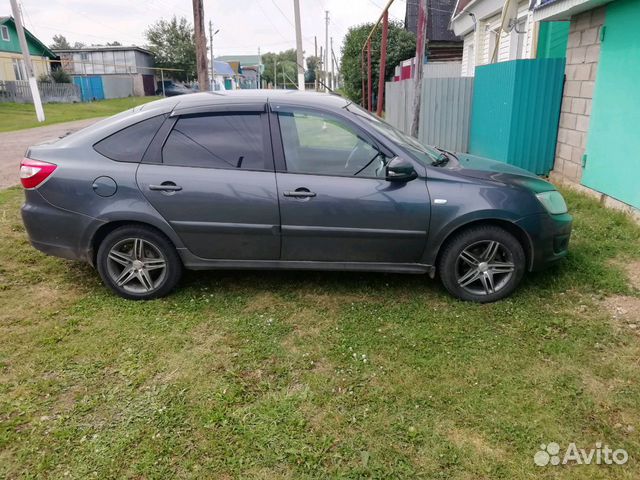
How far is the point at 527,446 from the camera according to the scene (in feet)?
8.81

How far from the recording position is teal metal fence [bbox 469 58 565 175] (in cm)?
804

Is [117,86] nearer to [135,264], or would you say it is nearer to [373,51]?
[373,51]

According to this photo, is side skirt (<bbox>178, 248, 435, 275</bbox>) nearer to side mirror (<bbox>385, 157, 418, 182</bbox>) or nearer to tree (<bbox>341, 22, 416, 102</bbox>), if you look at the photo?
side mirror (<bbox>385, 157, 418, 182</bbox>)

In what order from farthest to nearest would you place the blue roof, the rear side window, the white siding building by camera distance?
the blue roof < the white siding building < the rear side window

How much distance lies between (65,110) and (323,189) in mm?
29490

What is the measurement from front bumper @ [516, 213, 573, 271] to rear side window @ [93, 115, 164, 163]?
9.95 ft

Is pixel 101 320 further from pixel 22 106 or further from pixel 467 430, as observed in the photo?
pixel 22 106

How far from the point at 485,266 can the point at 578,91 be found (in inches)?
186

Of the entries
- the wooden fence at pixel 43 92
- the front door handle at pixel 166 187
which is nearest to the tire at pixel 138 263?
the front door handle at pixel 166 187

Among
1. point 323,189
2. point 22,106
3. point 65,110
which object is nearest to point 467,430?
point 323,189

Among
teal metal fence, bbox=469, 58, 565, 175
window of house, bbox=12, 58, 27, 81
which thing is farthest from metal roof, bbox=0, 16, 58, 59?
teal metal fence, bbox=469, 58, 565, 175

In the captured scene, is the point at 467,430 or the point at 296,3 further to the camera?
the point at 296,3

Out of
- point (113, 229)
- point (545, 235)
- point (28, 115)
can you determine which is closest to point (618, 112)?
point (545, 235)

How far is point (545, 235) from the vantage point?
4176 mm
